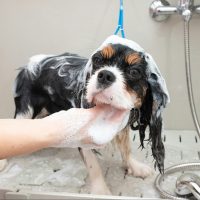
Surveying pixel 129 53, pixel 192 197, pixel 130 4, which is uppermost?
pixel 130 4

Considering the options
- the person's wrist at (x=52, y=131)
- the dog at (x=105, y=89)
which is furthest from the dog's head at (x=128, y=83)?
the person's wrist at (x=52, y=131)

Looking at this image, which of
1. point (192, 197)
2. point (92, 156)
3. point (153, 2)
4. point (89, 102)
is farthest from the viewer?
point (153, 2)

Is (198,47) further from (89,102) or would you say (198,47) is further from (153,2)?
(89,102)

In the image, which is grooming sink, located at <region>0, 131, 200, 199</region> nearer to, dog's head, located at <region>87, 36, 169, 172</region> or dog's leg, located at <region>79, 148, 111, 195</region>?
dog's leg, located at <region>79, 148, 111, 195</region>

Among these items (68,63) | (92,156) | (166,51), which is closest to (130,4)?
(166,51)

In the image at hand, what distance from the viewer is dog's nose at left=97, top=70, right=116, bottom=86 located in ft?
3.50

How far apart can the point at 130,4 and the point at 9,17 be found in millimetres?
561

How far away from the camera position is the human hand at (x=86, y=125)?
0.94 metres

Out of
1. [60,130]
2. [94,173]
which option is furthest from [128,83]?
[94,173]

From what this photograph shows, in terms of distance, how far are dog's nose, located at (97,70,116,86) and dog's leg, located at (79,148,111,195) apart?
440mm

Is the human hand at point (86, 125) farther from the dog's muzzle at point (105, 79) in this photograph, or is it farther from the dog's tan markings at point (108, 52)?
the dog's tan markings at point (108, 52)

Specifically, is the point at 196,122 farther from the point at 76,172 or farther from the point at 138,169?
the point at 76,172

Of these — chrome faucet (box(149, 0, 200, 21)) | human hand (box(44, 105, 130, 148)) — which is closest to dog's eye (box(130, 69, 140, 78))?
human hand (box(44, 105, 130, 148))

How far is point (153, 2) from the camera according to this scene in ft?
5.54
